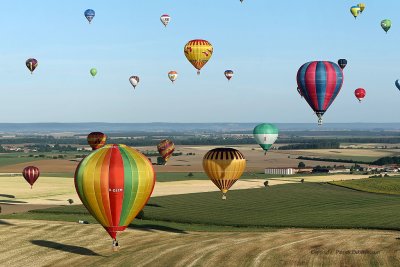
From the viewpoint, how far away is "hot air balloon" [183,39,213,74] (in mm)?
93625

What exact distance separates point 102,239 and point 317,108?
25.5 meters

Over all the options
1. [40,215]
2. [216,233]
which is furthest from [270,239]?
[40,215]

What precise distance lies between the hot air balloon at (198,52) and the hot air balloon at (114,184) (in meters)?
46.4

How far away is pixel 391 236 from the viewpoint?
2498 inches

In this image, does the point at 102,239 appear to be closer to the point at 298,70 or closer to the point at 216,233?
the point at 216,233

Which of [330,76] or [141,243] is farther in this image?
[330,76]

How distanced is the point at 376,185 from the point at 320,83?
170ft

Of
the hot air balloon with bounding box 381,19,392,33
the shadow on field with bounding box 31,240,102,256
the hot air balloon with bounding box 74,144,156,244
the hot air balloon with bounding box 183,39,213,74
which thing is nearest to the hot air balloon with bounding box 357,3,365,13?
the hot air balloon with bounding box 381,19,392,33

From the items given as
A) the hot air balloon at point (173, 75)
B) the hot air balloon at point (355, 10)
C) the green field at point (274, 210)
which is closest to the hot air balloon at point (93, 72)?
the hot air balloon at point (173, 75)

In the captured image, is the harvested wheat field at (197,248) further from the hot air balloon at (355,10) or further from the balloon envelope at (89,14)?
the balloon envelope at (89,14)

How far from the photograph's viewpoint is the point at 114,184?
47.6m

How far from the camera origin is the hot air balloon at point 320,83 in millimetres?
70688

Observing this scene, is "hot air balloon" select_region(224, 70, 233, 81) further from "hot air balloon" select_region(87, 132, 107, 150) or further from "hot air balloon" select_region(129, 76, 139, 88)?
"hot air balloon" select_region(129, 76, 139, 88)

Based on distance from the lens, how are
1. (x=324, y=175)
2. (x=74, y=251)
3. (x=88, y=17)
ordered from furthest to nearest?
(x=324, y=175) → (x=88, y=17) → (x=74, y=251)
